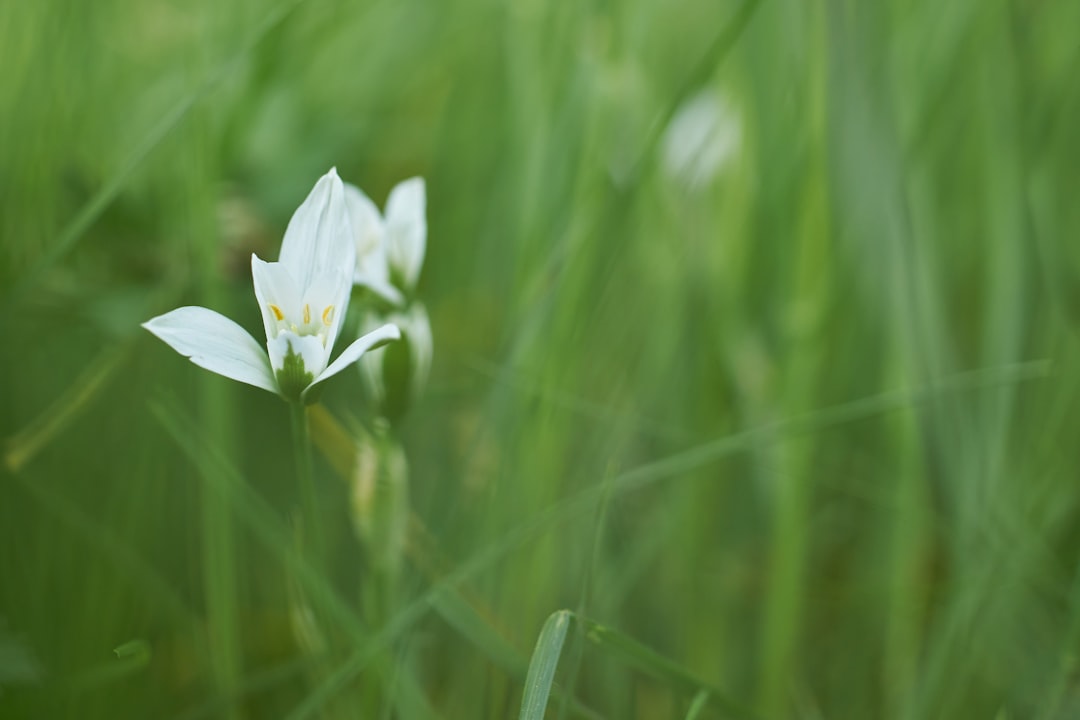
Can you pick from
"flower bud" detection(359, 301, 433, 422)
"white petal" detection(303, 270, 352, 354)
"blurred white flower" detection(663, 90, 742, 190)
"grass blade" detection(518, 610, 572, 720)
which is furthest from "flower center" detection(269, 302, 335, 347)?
"blurred white flower" detection(663, 90, 742, 190)

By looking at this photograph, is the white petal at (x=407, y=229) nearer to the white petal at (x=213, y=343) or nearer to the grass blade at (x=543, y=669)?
the white petal at (x=213, y=343)

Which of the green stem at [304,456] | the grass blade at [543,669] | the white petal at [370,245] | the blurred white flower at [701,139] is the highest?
the blurred white flower at [701,139]

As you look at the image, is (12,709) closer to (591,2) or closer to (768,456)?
(768,456)

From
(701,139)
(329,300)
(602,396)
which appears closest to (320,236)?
(329,300)

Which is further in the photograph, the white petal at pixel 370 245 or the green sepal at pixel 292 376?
the white petal at pixel 370 245

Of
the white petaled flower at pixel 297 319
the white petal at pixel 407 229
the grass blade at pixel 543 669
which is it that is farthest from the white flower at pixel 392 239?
the grass blade at pixel 543 669

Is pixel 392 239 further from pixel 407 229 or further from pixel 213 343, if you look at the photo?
pixel 213 343

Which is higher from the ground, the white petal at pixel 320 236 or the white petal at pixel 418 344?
the white petal at pixel 320 236
